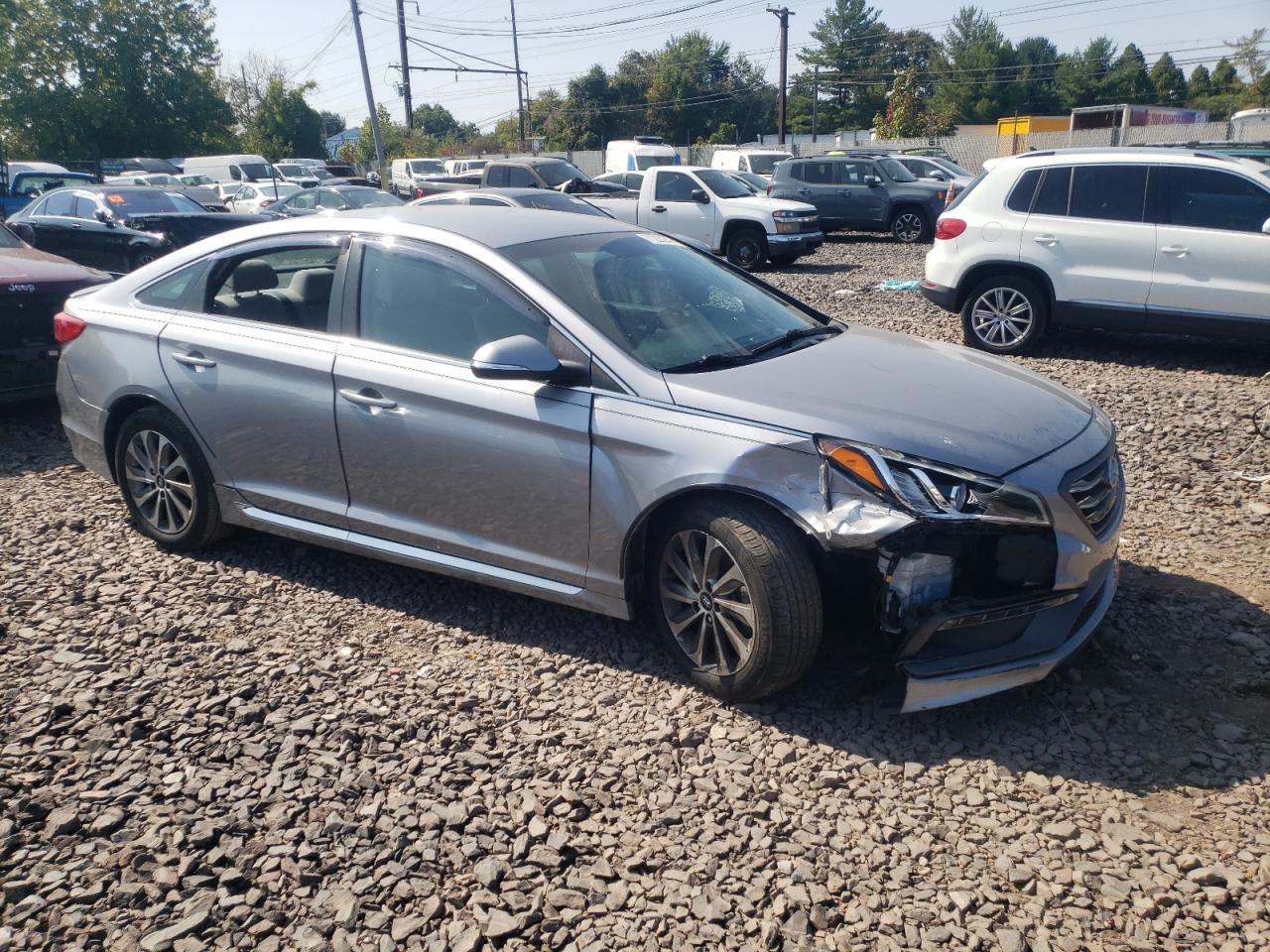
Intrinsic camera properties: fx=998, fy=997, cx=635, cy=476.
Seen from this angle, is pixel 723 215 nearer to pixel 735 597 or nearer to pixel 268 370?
pixel 268 370

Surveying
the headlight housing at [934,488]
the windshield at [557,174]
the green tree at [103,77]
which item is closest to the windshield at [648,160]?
the windshield at [557,174]

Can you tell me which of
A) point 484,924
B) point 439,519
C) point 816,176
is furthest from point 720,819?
point 816,176

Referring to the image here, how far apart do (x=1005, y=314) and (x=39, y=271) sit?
7957mm

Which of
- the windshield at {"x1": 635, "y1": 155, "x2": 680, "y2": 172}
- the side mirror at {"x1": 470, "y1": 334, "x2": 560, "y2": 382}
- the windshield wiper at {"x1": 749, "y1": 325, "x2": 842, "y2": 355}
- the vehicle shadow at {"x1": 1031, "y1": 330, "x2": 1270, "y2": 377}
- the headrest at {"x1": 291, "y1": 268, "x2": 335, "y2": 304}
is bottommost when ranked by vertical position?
the vehicle shadow at {"x1": 1031, "y1": 330, "x2": 1270, "y2": 377}

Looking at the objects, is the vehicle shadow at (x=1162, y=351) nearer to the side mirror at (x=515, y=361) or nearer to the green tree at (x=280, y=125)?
the side mirror at (x=515, y=361)

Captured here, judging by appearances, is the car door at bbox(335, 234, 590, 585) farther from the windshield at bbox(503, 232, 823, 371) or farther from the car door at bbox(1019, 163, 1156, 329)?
the car door at bbox(1019, 163, 1156, 329)

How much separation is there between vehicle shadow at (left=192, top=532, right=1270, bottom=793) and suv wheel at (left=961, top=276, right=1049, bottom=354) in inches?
196

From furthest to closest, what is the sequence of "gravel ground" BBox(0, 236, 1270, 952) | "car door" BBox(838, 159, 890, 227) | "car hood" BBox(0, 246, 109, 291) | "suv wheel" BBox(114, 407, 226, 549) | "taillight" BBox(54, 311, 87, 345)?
"car door" BBox(838, 159, 890, 227), "car hood" BBox(0, 246, 109, 291), "taillight" BBox(54, 311, 87, 345), "suv wheel" BBox(114, 407, 226, 549), "gravel ground" BBox(0, 236, 1270, 952)

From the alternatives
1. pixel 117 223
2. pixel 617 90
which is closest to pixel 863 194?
pixel 117 223

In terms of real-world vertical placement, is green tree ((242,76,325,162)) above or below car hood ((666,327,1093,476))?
above

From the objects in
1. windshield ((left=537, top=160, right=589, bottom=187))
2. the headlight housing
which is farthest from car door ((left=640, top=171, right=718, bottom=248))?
the headlight housing

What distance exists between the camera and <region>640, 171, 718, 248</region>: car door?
56.4ft

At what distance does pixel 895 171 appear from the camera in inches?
828

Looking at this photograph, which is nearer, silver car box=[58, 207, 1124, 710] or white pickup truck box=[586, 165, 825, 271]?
silver car box=[58, 207, 1124, 710]
